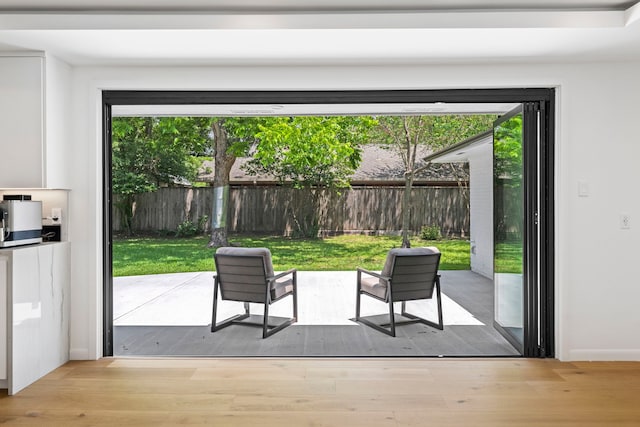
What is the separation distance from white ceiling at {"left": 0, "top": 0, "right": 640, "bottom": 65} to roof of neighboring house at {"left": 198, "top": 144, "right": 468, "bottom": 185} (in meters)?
4.51

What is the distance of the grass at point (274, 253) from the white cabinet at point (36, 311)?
331 centimetres

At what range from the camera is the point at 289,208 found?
748cm

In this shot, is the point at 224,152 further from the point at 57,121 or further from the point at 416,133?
the point at 57,121

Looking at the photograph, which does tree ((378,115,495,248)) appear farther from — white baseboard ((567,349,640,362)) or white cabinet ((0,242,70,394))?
white cabinet ((0,242,70,394))

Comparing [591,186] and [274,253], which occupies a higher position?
[591,186]

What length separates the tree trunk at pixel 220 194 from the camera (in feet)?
25.1

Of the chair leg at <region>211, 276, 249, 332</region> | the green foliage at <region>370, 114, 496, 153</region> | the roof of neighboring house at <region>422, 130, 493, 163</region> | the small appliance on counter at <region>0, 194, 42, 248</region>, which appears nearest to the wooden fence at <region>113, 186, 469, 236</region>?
the roof of neighboring house at <region>422, 130, 493, 163</region>

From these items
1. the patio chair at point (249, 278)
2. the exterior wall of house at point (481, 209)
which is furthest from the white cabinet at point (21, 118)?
the exterior wall of house at point (481, 209)

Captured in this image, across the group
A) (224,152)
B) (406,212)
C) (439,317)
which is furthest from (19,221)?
(406,212)

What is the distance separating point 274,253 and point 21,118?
4255mm

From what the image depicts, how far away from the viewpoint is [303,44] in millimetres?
3303

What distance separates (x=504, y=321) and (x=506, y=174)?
4.33 feet

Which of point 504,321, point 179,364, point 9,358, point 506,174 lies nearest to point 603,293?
point 504,321

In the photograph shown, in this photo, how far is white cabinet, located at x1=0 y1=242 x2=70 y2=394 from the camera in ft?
10.3
